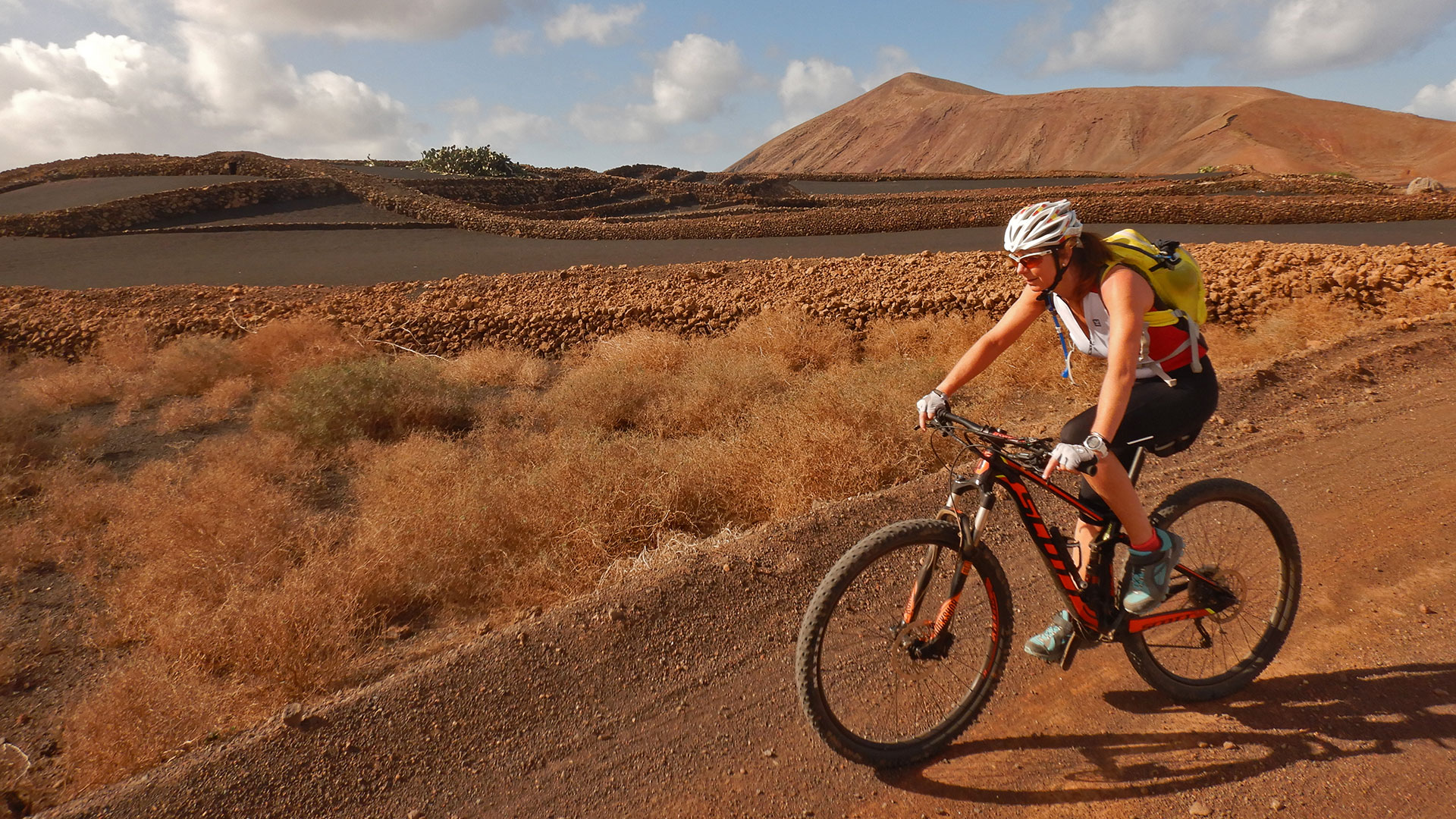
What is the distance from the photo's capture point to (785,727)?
2994 millimetres

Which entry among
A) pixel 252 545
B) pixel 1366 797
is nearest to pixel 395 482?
pixel 252 545

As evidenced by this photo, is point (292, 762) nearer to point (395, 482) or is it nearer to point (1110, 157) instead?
point (395, 482)

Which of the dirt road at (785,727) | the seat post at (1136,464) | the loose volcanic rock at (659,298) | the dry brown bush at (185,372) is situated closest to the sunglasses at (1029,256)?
the seat post at (1136,464)

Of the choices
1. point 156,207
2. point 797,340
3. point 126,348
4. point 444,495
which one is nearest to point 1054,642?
point 444,495

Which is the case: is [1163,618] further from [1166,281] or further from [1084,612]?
[1166,281]

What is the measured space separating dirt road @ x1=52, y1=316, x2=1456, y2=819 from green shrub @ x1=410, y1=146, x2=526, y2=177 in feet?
141

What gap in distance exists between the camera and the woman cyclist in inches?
91.5

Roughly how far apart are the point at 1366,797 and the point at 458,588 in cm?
462

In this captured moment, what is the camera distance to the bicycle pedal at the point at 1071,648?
2.71 metres

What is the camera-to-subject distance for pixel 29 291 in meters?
17.9

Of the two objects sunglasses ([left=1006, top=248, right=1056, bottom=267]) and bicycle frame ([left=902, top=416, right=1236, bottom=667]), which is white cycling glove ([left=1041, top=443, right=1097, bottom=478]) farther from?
sunglasses ([left=1006, top=248, right=1056, bottom=267])

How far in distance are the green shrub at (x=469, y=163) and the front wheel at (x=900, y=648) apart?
43.9 metres

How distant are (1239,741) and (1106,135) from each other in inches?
4312

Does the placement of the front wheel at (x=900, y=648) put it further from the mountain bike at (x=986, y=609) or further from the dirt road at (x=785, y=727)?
the dirt road at (x=785, y=727)
